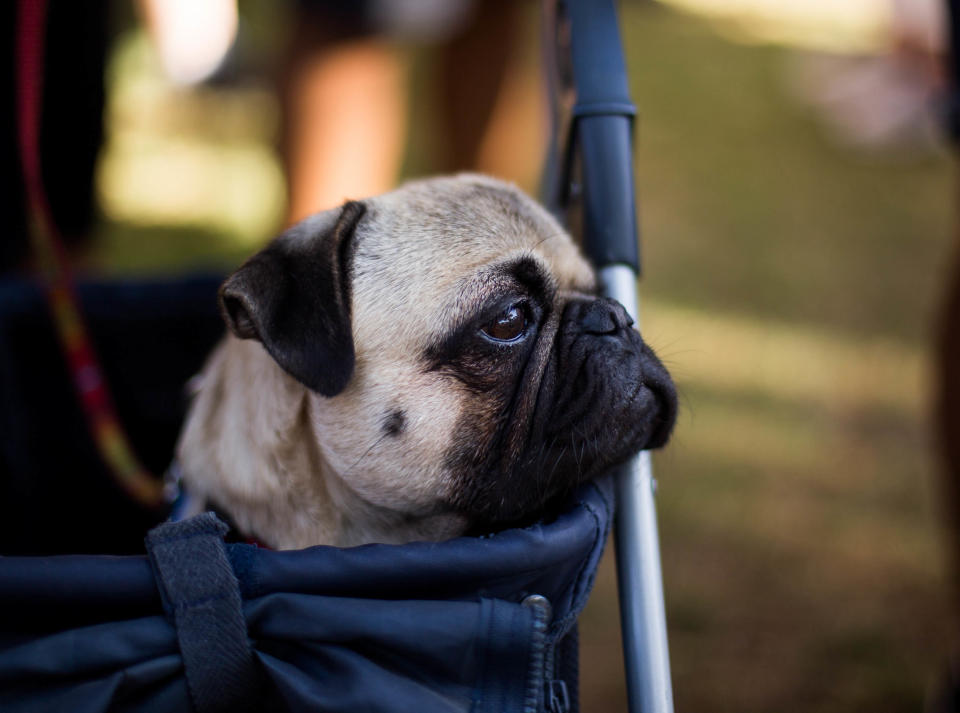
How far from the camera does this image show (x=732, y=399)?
13.2 ft

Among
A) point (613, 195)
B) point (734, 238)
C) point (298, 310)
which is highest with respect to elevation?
point (613, 195)

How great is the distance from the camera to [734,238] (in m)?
5.38

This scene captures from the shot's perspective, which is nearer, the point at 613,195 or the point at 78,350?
the point at 613,195

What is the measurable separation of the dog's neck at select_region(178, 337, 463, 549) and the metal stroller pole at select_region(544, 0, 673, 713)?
1.30 feet

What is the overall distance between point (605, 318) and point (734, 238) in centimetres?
404

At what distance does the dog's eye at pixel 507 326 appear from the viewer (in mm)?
1661

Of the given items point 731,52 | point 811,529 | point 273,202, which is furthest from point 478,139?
point 731,52

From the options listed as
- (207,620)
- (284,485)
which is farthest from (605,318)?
(207,620)

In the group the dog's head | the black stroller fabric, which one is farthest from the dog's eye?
the black stroller fabric

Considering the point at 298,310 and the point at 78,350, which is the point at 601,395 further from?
the point at 78,350

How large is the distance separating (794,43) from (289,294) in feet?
25.7

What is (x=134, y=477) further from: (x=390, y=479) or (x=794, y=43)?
(x=794, y=43)

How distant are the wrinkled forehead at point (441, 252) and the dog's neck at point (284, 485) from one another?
10.1 inches

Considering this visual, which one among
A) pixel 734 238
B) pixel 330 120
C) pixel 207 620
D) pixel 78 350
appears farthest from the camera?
pixel 734 238
